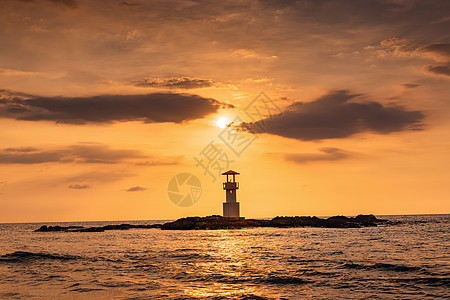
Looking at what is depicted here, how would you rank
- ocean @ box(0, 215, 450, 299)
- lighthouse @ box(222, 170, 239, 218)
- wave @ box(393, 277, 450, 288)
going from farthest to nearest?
1. lighthouse @ box(222, 170, 239, 218)
2. wave @ box(393, 277, 450, 288)
3. ocean @ box(0, 215, 450, 299)

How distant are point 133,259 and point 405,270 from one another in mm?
21178

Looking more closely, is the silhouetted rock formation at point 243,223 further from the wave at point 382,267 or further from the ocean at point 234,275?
the wave at point 382,267

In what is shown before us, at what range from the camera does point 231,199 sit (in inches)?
3536

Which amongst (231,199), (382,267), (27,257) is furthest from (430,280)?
(231,199)

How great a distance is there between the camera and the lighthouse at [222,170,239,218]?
88.3 meters

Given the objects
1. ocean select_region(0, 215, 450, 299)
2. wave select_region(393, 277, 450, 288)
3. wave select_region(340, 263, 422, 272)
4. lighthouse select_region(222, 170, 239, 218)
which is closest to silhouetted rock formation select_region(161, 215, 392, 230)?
lighthouse select_region(222, 170, 239, 218)

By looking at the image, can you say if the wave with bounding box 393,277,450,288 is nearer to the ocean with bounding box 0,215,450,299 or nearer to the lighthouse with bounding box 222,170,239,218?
the ocean with bounding box 0,215,450,299

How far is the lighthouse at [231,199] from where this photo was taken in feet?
290

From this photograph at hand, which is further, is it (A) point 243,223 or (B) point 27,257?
(A) point 243,223

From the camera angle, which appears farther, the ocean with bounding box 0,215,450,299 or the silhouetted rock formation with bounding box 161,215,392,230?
the silhouetted rock formation with bounding box 161,215,392,230

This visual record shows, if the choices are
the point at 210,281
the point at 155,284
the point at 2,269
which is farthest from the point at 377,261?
the point at 2,269

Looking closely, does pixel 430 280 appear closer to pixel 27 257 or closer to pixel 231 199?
pixel 27 257

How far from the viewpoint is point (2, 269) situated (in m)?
31.0

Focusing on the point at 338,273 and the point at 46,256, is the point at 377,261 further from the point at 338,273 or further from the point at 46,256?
the point at 46,256
